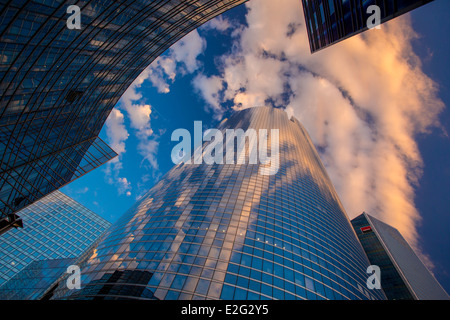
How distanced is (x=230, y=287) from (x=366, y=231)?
119973mm

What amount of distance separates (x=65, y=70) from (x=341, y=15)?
36287 mm

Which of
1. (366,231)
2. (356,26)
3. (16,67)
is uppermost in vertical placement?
(16,67)

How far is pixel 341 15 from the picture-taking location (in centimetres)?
2814

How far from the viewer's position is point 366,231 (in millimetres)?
119188

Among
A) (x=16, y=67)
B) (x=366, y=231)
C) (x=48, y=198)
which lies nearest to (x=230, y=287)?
(x=16, y=67)
